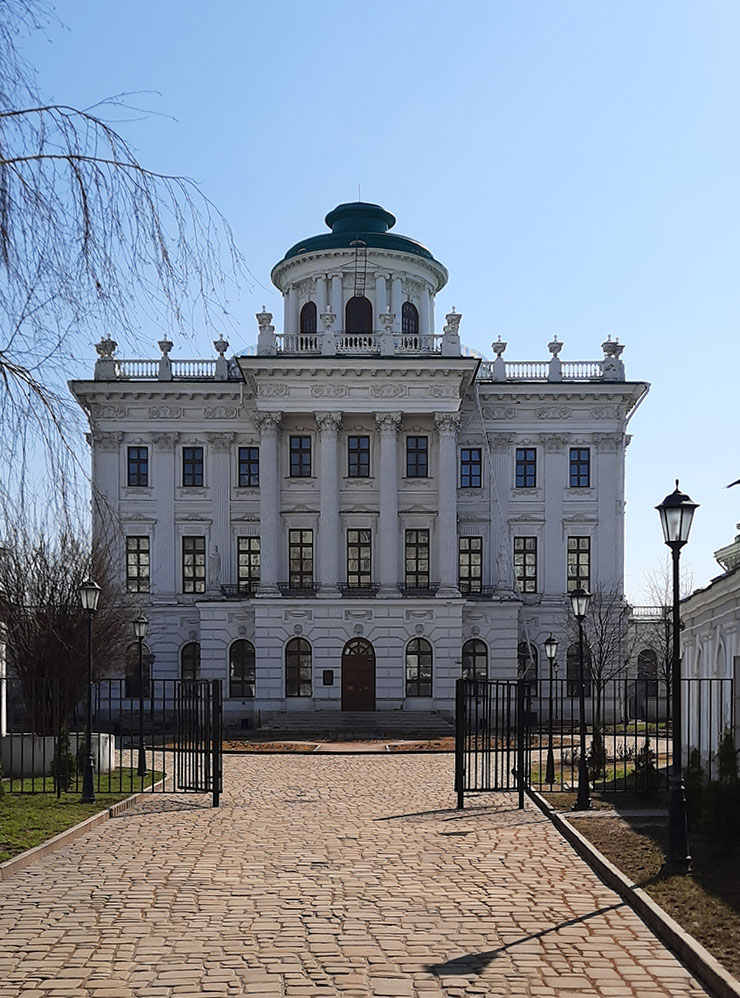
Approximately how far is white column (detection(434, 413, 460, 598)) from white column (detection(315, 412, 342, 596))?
4.38m

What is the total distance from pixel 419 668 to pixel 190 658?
10.3 m

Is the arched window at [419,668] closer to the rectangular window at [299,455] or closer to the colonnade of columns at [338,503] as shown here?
the colonnade of columns at [338,503]

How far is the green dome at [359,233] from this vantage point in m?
54.3

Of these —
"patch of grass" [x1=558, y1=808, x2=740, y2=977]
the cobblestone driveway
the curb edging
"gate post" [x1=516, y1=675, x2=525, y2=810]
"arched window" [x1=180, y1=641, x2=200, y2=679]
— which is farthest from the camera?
"arched window" [x1=180, y1=641, x2=200, y2=679]

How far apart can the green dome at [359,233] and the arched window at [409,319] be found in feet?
8.36

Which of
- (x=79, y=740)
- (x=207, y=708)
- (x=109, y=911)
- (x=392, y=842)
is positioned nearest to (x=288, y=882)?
(x=109, y=911)

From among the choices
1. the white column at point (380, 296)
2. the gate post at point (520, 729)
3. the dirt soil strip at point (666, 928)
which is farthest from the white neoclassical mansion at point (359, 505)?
the dirt soil strip at point (666, 928)

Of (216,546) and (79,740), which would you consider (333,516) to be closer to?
(216,546)

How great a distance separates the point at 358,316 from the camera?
53844 millimetres

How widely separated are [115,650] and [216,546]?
16865 mm

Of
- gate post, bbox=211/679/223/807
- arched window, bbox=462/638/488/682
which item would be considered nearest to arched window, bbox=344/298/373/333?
arched window, bbox=462/638/488/682

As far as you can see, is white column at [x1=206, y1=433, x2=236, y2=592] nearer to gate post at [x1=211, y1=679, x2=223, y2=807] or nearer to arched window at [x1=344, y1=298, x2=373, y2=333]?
arched window at [x1=344, y1=298, x2=373, y2=333]

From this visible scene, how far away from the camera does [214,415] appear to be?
50531 millimetres

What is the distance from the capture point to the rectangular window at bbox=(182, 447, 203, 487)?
50.5 m
